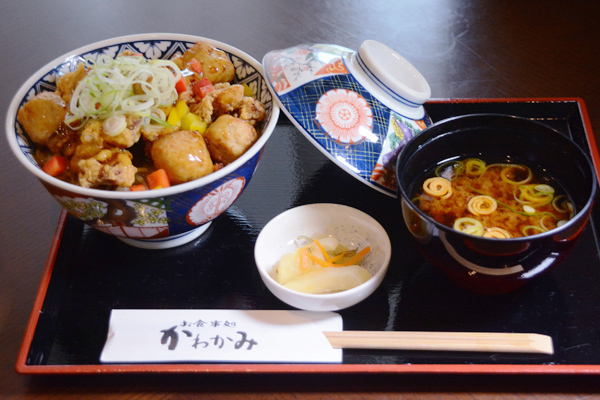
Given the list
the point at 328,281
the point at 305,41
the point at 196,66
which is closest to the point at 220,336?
the point at 328,281

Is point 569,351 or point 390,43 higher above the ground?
point 390,43

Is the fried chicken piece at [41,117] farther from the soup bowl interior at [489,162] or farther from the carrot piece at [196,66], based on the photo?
the soup bowl interior at [489,162]

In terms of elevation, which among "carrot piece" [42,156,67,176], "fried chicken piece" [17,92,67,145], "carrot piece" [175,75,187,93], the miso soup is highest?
"fried chicken piece" [17,92,67,145]

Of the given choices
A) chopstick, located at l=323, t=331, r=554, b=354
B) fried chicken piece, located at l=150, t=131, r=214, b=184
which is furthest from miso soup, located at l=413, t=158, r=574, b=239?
fried chicken piece, located at l=150, t=131, r=214, b=184

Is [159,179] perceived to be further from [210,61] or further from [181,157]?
[210,61]

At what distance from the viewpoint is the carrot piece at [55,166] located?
135 centimetres

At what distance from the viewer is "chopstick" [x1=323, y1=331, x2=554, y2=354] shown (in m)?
1.20

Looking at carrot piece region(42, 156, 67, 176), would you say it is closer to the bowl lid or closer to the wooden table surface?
the wooden table surface

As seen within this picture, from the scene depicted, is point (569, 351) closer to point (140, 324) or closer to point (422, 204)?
point (422, 204)

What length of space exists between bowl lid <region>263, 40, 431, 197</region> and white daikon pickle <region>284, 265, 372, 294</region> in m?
Answer: 0.28

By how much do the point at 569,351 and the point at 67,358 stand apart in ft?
3.88

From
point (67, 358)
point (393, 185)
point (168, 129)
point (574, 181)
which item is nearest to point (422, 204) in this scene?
point (393, 185)

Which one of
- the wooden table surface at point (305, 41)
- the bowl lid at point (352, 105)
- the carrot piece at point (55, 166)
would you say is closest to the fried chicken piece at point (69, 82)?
the carrot piece at point (55, 166)

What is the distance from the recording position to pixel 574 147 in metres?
1.33
